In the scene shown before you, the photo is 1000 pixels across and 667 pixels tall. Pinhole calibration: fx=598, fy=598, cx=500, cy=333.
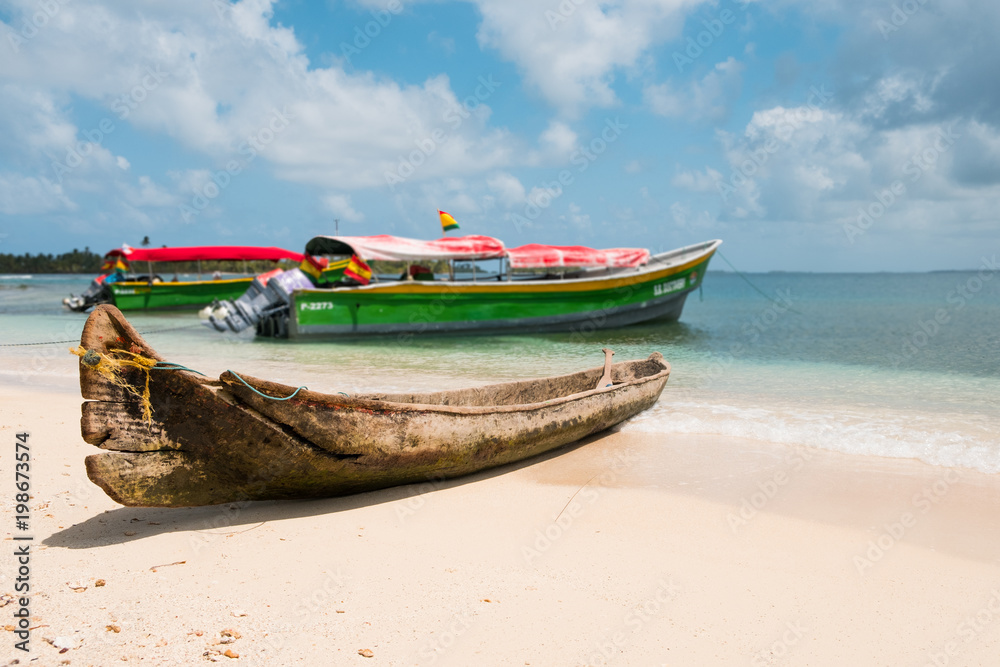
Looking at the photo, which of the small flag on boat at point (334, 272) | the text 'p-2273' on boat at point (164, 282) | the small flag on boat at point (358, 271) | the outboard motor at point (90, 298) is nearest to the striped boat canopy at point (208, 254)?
the text 'p-2273' on boat at point (164, 282)

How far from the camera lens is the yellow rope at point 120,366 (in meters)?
3.07

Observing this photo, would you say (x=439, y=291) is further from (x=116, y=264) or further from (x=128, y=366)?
(x=116, y=264)

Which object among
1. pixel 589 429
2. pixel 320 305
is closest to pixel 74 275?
pixel 320 305

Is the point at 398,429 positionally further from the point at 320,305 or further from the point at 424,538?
the point at 320,305

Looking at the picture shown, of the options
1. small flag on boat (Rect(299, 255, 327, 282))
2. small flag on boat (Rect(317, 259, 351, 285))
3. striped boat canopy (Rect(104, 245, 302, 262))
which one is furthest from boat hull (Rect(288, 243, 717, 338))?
striped boat canopy (Rect(104, 245, 302, 262))

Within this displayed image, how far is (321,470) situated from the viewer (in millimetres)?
3699

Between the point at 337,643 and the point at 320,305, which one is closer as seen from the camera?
the point at 337,643

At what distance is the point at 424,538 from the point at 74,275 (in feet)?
398

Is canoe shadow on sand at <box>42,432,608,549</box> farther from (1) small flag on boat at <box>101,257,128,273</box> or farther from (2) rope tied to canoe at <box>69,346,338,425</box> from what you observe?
(1) small flag on boat at <box>101,257,128,273</box>

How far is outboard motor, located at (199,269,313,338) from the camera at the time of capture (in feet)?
51.0

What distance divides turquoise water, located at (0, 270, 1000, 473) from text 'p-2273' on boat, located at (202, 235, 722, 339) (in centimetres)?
57

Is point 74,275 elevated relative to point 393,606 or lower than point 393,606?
elevated

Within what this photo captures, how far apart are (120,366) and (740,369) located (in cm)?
1010

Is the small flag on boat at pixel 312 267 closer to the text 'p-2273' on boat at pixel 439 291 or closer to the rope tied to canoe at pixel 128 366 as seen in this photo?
the text 'p-2273' on boat at pixel 439 291
